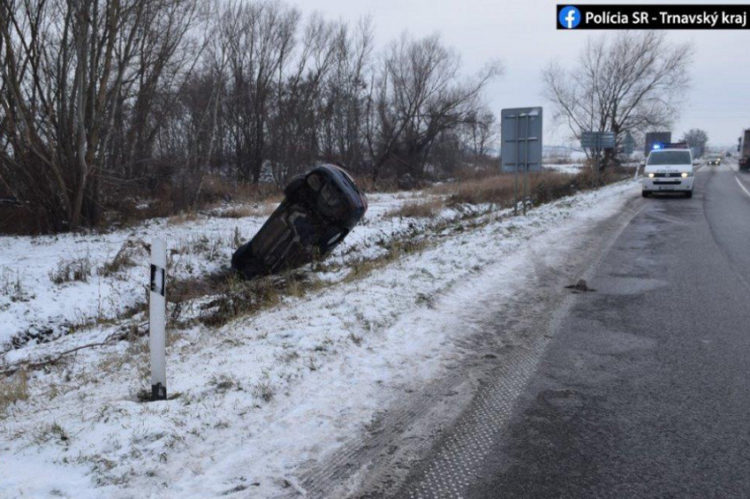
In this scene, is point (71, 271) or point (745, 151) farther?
point (745, 151)

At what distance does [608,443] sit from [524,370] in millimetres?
1301

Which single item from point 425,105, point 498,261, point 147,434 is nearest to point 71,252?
point 498,261

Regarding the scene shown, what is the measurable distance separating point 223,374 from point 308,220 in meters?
5.79

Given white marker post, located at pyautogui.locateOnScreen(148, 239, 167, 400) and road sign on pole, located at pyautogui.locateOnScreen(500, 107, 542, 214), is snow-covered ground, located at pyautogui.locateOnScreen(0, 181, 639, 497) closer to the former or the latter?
white marker post, located at pyautogui.locateOnScreen(148, 239, 167, 400)

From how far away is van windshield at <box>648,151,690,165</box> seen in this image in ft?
72.3

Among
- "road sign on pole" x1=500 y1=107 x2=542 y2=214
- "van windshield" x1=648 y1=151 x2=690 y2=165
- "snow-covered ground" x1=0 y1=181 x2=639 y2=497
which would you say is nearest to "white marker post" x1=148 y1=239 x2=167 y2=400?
"snow-covered ground" x1=0 y1=181 x2=639 y2=497

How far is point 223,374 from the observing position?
14.2 ft

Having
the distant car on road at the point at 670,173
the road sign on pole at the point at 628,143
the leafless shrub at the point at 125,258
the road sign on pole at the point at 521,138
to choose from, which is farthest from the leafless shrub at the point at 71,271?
the road sign on pole at the point at 628,143

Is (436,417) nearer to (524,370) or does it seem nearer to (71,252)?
(524,370)

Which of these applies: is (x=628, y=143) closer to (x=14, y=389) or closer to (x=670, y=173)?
(x=670, y=173)

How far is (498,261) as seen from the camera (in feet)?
31.3

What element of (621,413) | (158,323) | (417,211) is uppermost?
(417,211)

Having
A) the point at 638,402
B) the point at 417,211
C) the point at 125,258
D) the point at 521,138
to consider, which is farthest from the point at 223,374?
the point at 417,211

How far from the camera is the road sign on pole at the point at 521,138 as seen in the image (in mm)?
16375
